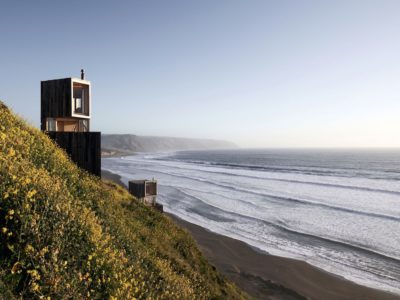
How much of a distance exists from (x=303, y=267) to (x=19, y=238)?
1662 centimetres

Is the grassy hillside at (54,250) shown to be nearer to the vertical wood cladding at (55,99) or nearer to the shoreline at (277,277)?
the shoreline at (277,277)

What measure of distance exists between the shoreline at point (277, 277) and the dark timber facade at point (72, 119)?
911cm

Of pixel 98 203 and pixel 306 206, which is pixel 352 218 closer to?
pixel 306 206

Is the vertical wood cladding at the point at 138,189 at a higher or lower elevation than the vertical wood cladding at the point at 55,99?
lower

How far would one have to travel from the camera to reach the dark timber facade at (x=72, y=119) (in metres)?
14.2

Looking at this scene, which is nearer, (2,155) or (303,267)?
(2,155)

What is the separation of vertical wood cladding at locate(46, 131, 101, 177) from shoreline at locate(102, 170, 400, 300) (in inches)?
353

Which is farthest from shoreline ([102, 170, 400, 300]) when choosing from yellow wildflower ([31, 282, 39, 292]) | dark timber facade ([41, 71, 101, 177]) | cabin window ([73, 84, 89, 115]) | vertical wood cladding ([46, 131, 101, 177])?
yellow wildflower ([31, 282, 39, 292])

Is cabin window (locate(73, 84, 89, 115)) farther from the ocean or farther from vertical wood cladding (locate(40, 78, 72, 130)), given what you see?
the ocean

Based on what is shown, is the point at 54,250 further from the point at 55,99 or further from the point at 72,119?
the point at 72,119

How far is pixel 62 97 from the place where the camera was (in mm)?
18062

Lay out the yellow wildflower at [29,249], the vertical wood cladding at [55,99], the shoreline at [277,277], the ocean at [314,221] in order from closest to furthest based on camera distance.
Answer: the yellow wildflower at [29,249]
the shoreline at [277,277]
the vertical wood cladding at [55,99]
the ocean at [314,221]

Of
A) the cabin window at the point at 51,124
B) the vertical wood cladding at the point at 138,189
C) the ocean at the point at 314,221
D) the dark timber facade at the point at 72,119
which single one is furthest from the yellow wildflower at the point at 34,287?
the ocean at the point at 314,221

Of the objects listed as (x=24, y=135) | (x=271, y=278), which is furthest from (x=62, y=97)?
(x=271, y=278)
